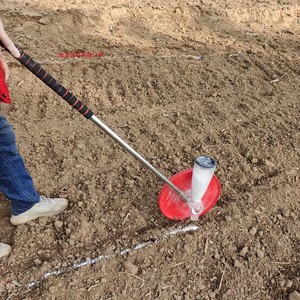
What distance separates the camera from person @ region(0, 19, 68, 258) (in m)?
2.14

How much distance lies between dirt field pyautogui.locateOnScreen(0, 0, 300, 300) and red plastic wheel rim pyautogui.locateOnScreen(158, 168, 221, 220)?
0.28 feet

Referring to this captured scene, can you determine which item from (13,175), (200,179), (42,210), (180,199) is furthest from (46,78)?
(180,199)

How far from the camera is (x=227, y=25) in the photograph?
18.4ft

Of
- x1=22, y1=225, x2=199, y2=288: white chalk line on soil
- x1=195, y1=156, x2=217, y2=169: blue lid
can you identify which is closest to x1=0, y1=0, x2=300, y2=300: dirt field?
x1=22, y1=225, x2=199, y2=288: white chalk line on soil

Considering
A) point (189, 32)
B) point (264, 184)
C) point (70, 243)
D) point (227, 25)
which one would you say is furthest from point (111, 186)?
point (227, 25)

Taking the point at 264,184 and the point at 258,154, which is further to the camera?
the point at 258,154

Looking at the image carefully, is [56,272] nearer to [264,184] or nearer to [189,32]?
[264,184]

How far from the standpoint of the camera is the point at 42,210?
2.65 m

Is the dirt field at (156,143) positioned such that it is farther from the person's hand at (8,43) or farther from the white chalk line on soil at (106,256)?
the person's hand at (8,43)

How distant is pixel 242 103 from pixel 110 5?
2947mm

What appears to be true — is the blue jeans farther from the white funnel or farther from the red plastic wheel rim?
the white funnel

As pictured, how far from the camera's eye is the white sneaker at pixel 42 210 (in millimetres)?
2615

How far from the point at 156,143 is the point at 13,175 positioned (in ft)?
4.75

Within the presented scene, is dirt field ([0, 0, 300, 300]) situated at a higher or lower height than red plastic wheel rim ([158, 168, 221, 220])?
lower
